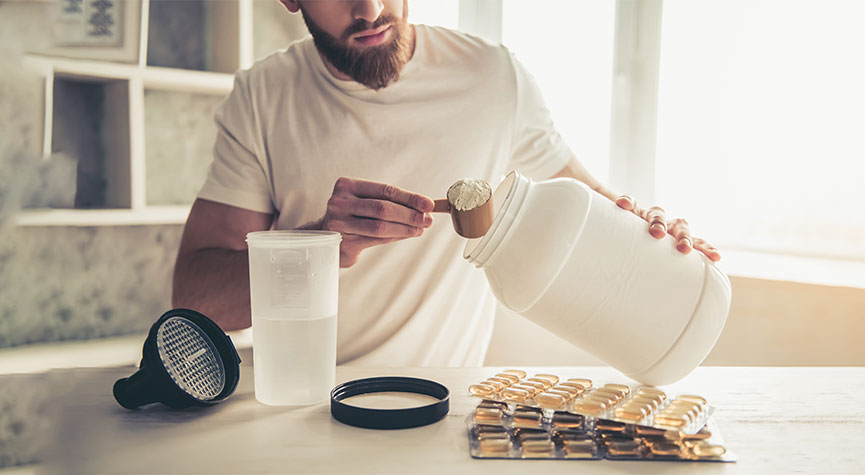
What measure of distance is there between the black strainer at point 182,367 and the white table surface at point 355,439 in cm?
2

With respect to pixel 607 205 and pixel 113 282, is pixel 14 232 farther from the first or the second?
pixel 607 205

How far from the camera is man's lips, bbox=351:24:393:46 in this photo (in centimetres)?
118

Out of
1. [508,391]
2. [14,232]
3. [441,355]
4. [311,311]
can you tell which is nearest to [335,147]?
[441,355]

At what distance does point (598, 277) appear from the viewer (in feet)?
2.24

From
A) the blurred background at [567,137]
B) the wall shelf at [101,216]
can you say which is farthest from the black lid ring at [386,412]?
the wall shelf at [101,216]

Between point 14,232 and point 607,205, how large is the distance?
150cm

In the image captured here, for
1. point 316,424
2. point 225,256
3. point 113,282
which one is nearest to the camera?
point 316,424

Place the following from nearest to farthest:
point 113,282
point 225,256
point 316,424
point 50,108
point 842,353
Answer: point 316,424, point 225,256, point 842,353, point 50,108, point 113,282

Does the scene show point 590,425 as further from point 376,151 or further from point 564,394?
point 376,151

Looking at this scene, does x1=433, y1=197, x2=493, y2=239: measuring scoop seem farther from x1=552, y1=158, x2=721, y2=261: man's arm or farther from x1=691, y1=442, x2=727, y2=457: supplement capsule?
x1=691, y1=442, x2=727, y2=457: supplement capsule

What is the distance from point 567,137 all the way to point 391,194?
135 cm

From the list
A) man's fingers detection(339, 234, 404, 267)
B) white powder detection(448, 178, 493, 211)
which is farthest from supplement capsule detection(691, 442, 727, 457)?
man's fingers detection(339, 234, 404, 267)

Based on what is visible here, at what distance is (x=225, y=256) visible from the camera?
47.0 inches

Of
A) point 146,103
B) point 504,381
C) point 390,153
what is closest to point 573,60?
point 390,153
